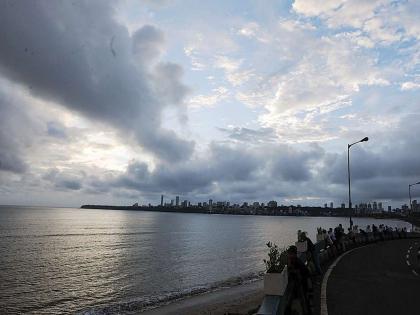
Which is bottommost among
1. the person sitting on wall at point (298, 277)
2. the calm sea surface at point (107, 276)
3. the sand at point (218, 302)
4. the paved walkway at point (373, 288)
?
the calm sea surface at point (107, 276)

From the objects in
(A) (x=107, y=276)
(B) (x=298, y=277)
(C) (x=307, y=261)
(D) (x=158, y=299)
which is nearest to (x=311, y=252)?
(C) (x=307, y=261)

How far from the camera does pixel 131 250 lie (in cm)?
5059

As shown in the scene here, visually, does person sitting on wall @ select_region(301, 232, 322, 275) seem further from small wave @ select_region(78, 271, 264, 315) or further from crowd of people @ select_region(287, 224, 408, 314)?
small wave @ select_region(78, 271, 264, 315)

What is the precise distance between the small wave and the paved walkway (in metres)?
8.44

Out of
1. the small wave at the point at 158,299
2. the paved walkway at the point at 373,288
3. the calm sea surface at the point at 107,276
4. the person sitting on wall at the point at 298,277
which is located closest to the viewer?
the person sitting on wall at the point at 298,277

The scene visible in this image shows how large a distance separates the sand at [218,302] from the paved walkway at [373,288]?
160 inches

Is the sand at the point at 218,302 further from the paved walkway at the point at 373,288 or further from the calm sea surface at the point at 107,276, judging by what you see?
the paved walkway at the point at 373,288

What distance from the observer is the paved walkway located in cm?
1091

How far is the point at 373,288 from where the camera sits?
46.3ft

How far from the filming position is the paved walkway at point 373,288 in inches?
429

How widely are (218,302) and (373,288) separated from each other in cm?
849

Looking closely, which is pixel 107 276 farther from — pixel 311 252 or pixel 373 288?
pixel 373 288

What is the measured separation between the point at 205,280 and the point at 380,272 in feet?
47.3

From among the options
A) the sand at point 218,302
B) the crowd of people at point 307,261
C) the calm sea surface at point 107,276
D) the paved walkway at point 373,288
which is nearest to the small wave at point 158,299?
the calm sea surface at point 107,276
